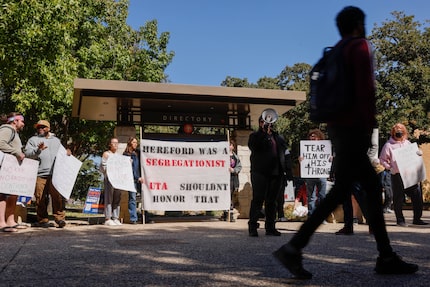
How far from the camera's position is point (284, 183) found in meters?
8.17

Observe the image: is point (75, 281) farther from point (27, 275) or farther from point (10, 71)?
point (10, 71)

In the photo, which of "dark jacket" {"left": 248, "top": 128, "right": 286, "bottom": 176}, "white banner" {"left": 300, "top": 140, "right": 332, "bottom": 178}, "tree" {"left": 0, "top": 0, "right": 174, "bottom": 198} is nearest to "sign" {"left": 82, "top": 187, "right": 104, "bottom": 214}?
"tree" {"left": 0, "top": 0, "right": 174, "bottom": 198}

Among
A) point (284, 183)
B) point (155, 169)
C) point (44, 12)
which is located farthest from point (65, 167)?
point (44, 12)

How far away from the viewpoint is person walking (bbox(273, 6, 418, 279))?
344 centimetres

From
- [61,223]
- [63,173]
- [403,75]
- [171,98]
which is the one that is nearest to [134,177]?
[63,173]

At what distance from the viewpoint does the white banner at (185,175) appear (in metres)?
10.5

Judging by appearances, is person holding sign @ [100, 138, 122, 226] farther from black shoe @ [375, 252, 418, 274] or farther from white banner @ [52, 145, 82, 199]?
black shoe @ [375, 252, 418, 274]

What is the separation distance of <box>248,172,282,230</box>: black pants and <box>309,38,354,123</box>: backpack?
130 inches

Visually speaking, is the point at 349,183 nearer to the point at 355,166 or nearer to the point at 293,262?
the point at 355,166

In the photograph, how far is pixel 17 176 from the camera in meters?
8.09

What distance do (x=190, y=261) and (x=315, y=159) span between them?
23.1ft

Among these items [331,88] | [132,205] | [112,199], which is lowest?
[132,205]

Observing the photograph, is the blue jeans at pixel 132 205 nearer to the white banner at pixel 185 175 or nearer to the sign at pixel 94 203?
the white banner at pixel 185 175

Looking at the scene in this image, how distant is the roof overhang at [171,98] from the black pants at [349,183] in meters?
7.94
